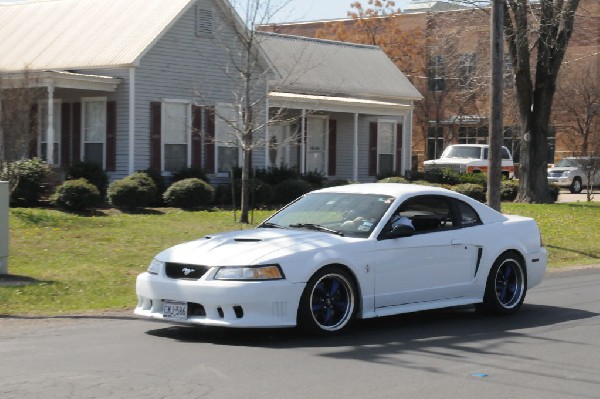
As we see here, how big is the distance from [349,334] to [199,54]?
795 inches

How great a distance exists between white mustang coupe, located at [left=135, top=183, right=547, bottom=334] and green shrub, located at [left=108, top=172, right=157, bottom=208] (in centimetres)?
1282

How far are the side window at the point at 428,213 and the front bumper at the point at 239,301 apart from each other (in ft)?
6.77

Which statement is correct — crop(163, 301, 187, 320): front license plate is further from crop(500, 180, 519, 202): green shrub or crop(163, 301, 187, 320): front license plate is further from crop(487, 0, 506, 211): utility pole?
crop(500, 180, 519, 202): green shrub

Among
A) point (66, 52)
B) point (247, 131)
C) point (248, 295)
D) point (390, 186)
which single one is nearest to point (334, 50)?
point (66, 52)

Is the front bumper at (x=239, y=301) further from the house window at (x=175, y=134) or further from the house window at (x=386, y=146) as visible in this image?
the house window at (x=386, y=146)

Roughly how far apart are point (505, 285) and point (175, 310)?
4.15 metres

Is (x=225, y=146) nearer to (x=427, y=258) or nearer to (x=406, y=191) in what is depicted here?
(x=406, y=191)

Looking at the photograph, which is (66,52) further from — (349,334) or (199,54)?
(349,334)

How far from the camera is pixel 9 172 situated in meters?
22.2

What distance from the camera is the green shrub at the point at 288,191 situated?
27000mm

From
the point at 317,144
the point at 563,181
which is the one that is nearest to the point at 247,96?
the point at 317,144

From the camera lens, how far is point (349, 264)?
9.81 meters

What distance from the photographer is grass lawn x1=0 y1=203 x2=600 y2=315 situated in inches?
496

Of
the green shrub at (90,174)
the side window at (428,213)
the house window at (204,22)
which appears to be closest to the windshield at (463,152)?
the house window at (204,22)
